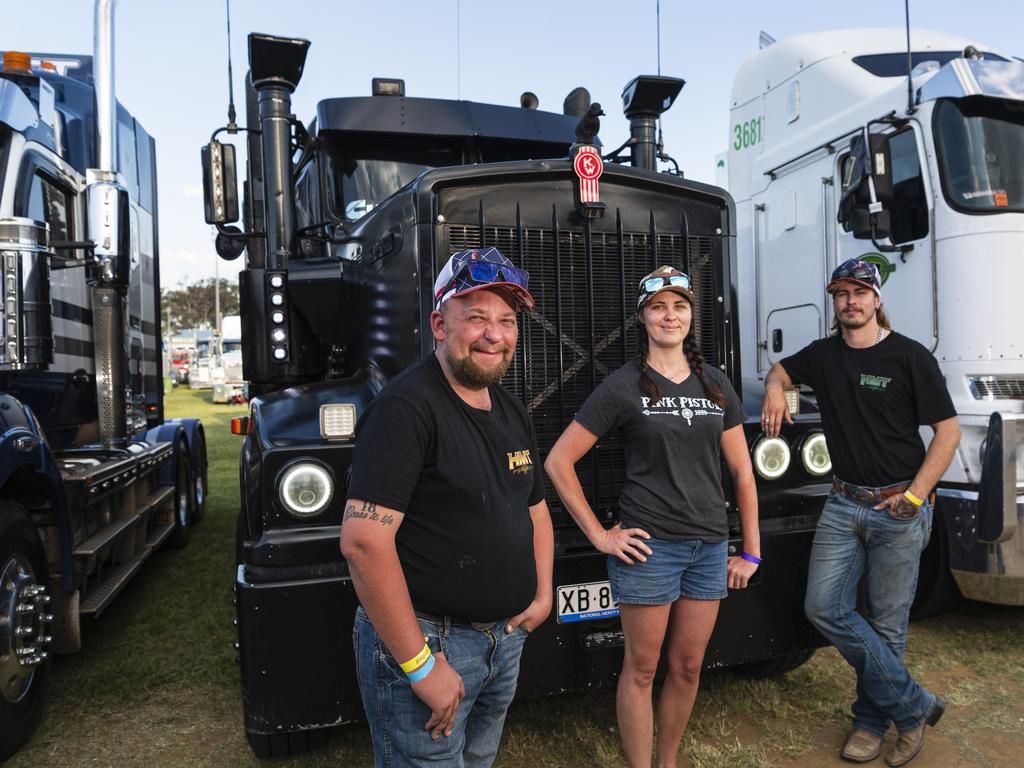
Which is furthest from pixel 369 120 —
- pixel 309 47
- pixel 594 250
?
pixel 594 250

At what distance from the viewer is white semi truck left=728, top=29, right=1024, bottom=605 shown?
430 cm

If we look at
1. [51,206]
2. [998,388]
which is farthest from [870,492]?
[51,206]

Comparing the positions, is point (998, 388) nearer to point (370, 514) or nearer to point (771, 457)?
point (771, 457)

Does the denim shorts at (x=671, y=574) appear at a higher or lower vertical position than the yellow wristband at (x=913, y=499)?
lower

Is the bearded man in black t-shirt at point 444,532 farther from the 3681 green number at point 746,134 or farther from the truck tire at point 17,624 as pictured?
the 3681 green number at point 746,134

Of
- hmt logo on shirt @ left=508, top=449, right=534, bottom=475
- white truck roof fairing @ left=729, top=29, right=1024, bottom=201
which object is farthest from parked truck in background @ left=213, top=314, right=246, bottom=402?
hmt logo on shirt @ left=508, top=449, right=534, bottom=475

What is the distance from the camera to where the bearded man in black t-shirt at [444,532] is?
5.86ft

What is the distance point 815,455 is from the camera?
3635 mm

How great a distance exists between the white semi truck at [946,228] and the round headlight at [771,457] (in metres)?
1.27

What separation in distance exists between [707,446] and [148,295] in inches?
230

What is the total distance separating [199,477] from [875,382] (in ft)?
22.4

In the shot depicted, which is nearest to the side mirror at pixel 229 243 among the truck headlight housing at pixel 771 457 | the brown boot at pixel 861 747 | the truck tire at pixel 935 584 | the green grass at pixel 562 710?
the green grass at pixel 562 710

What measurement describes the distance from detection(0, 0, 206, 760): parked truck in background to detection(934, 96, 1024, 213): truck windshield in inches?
173

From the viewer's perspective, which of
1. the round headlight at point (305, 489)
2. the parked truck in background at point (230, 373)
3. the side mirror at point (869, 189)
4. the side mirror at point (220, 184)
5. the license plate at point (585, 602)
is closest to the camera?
the round headlight at point (305, 489)
